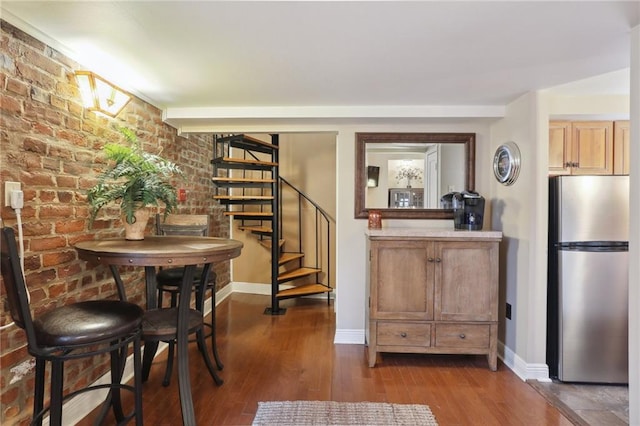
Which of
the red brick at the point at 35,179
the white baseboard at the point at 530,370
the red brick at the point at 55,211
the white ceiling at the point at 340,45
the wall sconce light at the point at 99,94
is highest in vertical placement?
the white ceiling at the point at 340,45

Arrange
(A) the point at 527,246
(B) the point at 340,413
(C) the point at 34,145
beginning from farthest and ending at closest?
1. (A) the point at 527,246
2. (B) the point at 340,413
3. (C) the point at 34,145

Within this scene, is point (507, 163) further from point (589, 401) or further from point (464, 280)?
point (589, 401)

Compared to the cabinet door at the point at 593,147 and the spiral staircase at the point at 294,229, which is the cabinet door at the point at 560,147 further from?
the spiral staircase at the point at 294,229

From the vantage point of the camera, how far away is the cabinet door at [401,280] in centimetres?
247

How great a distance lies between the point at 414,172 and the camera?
115 inches

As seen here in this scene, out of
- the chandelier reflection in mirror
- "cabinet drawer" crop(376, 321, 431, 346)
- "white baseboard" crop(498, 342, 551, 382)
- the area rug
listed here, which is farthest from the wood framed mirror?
the area rug

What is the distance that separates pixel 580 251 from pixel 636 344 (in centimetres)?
89

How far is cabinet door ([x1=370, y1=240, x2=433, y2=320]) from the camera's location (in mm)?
2469

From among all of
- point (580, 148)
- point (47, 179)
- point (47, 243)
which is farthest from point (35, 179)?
point (580, 148)

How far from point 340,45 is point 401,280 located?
173cm

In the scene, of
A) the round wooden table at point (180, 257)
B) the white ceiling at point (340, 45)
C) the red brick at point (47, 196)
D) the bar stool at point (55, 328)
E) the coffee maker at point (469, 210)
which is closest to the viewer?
the bar stool at point (55, 328)

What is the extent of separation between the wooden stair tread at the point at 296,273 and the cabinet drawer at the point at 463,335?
1.96m

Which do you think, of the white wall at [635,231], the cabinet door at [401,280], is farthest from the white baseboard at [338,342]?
the white wall at [635,231]

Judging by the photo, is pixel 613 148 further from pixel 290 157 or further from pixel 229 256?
pixel 290 157
